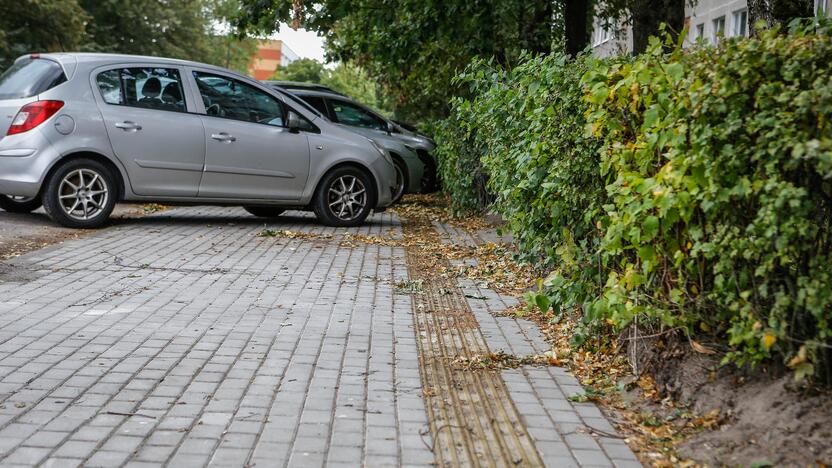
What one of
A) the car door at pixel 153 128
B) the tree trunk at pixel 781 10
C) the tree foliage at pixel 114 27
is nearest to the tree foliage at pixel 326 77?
the tree foliage at pixel 114 27

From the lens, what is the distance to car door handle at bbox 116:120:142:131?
1225 centimetres

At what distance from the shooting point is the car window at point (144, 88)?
12398mm

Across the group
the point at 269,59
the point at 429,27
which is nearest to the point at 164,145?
the point at 429,27

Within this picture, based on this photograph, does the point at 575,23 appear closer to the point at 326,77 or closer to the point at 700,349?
the point at 700,349

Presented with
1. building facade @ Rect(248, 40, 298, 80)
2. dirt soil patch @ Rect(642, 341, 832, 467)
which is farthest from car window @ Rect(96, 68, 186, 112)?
building facade @ Rect(248, 40, 298, 80)

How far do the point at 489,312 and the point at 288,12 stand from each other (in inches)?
513

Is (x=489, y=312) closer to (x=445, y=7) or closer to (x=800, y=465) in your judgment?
(x=800, y=465)

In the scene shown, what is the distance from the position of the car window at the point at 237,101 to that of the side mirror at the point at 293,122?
0.32ft

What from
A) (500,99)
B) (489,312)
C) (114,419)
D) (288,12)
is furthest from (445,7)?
(114,419)

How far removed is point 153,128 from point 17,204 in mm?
2265

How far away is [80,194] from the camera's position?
39.9ft

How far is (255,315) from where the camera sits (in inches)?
289

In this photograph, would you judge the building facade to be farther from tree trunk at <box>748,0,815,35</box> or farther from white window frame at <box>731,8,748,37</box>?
tree trunk at <box>748,0,815,35</box>

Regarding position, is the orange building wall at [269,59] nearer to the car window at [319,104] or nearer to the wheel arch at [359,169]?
the car window at [319,104]
